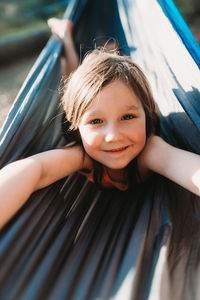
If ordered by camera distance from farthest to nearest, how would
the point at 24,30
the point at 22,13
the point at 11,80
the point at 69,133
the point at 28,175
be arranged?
the point at 22,13, the point at 24,30, the point at 11,80, the point at 69,133, the point at 28,175

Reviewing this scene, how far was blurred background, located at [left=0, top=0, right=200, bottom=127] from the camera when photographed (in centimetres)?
307

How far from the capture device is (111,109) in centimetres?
103

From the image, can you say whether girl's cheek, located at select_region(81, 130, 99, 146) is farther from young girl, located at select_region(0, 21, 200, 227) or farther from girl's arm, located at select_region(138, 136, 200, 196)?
girl's arm, located at select_region(138, 136, 200, 196)

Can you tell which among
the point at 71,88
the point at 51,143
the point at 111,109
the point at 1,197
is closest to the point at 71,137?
the point at 51,143

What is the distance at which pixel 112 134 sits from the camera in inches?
40.6

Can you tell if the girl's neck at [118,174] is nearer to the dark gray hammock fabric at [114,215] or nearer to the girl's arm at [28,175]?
the dark gray hammock fabric at [114,215]

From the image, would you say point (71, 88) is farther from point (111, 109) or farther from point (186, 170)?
point (186, 170)

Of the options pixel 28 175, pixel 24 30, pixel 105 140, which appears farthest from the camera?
pixel 24 30

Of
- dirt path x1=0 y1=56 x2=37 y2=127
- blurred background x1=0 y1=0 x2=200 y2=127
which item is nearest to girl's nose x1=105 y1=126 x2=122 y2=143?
dirt path x1=0 y1=56 x2=37 y2=127

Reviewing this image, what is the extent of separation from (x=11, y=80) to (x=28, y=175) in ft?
7.16

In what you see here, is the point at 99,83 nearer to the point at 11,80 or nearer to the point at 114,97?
the point at 114,97

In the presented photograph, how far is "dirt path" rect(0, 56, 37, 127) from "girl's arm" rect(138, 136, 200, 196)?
4.61 feet

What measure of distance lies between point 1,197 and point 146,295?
46cm

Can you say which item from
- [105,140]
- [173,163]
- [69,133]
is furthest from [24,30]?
[173,163]
